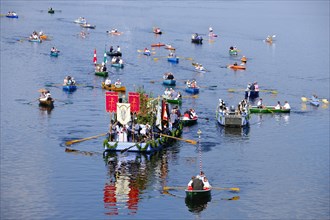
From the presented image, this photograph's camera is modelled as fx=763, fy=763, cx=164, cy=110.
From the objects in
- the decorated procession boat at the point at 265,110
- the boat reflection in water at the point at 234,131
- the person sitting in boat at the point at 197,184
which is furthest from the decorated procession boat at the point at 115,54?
the person sitting in boat at the point at 197,184

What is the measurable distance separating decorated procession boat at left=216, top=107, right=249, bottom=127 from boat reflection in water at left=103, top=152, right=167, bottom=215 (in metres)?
15.7

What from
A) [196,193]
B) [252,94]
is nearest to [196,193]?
→ [196,193]

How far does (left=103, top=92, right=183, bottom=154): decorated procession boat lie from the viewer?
77625 millimetres

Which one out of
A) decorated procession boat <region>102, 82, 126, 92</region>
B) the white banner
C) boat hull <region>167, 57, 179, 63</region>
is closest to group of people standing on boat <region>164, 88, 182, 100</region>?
decorated procession boat <region>102, 82, 126, 92</region>

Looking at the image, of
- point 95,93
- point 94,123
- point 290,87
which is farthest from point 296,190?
point 290,87

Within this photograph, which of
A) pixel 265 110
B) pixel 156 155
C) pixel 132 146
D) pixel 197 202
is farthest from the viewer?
pixel 265 110

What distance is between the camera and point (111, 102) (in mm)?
80812

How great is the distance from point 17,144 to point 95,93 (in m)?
29.9

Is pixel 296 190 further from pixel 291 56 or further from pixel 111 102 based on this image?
pixel 291 56

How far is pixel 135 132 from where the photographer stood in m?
79.9

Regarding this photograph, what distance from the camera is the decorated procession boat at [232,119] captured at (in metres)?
92.4

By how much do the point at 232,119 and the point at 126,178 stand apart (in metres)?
24.6

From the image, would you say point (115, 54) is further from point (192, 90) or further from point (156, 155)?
point (156, 155)

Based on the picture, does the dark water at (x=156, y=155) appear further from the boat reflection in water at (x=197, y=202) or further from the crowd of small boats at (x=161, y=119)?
the crowd of small boats at (x=161, y=119)
